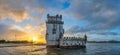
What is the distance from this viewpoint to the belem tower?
87312 millimetres

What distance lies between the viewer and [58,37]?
88.9m

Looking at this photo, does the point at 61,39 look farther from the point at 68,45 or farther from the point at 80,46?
the point at 80,46

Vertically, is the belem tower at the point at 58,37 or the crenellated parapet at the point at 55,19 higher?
the crenellated parapet at the point at 55,19

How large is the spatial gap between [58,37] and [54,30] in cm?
350

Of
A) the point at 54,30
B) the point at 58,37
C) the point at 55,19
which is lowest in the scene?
the point at 58,37

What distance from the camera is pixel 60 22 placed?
9062 centimetres

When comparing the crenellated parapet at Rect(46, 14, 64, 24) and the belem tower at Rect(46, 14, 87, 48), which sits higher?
the crenellated parapet at Rect(46, 14, 64, 24)

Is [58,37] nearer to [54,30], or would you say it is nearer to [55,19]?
[54,30]

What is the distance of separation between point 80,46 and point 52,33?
13.6 metres

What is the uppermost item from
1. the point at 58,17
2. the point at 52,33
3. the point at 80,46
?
the point at 58,17

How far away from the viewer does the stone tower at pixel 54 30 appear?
88325 millimetres

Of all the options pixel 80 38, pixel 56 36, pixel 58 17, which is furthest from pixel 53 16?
pixel 80 38

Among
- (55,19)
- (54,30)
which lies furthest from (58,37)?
(55,19)

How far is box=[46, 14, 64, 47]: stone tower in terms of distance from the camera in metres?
88.3
